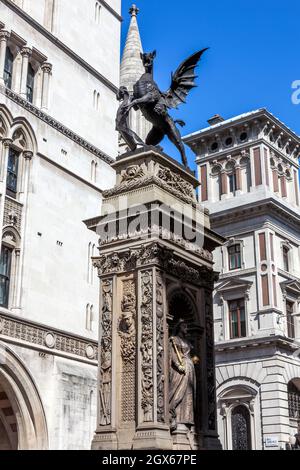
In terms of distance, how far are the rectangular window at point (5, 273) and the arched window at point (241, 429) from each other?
14400mm

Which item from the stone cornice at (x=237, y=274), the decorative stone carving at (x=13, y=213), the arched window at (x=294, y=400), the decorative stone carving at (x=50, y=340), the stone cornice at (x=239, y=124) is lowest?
the arched window at (x=294, y=400)

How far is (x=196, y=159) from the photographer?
144 ft

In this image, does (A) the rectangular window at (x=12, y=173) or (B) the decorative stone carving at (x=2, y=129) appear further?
(A) the rectangular window at (x=12, y=173)

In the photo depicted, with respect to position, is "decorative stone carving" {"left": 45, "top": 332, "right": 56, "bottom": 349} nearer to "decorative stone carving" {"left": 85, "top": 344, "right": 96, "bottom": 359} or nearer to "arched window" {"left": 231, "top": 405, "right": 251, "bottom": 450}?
"decorative stone carving" {"left": 85, "top": 344, "right": 96, "bottom": 359}

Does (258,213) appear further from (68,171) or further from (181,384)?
(181,384)

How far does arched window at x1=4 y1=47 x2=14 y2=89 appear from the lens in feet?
102

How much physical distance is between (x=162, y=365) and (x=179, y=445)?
4.74 ft

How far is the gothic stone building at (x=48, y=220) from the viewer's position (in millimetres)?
28609

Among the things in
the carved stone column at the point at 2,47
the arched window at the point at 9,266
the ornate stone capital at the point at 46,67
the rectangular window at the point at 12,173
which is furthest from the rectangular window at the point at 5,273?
the ornate stone capital at the point at 46,67

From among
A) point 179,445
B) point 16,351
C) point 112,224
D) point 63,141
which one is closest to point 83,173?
point 63,141

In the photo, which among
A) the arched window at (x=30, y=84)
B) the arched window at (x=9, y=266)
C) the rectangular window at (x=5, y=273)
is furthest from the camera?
the arched window at (x=30, y=84)

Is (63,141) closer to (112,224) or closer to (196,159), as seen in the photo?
(196,159)

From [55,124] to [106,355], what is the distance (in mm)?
21123

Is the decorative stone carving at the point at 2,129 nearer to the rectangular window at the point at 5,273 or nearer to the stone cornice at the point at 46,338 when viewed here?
the rectangular window at the point at 5,273
